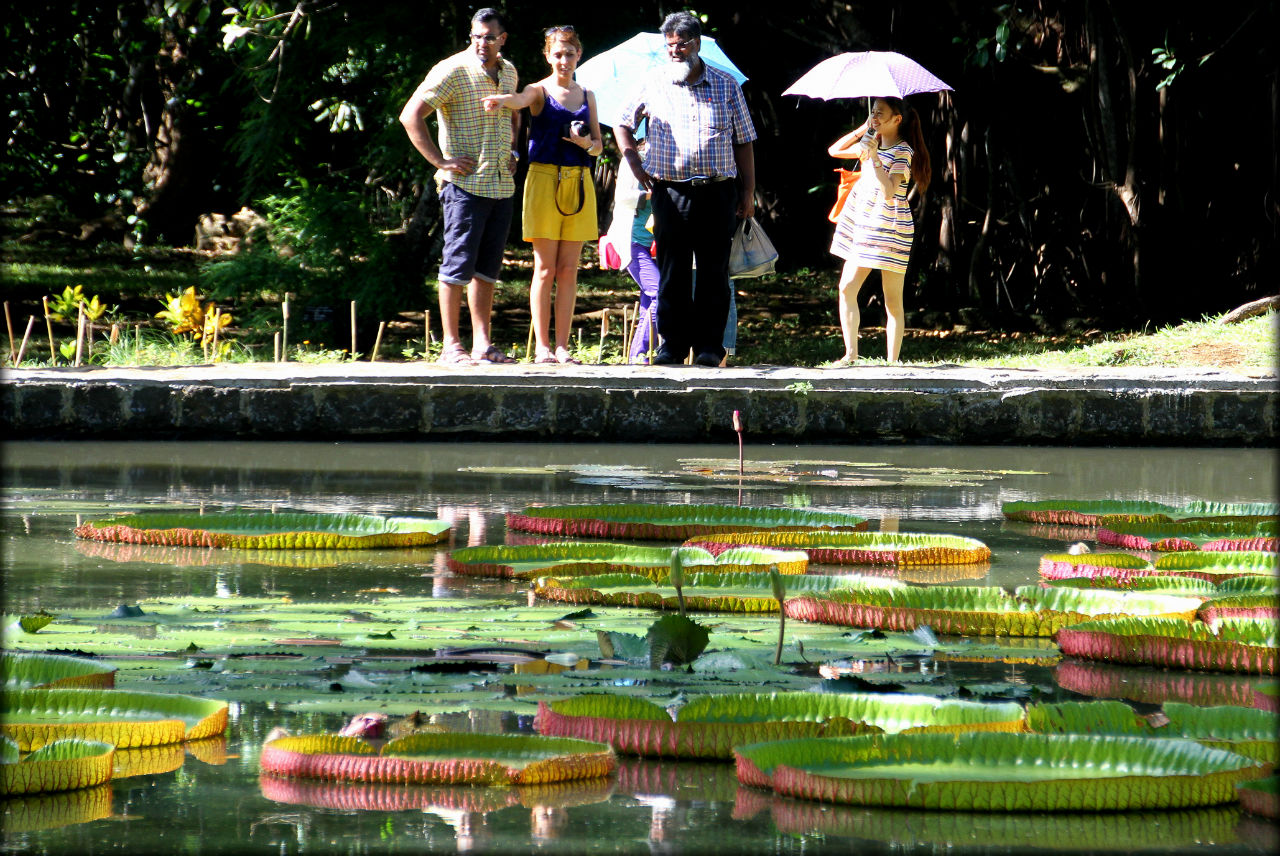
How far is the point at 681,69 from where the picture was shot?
7098mm

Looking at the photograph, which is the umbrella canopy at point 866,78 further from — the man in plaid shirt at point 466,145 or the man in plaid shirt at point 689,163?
the man in plaid shirt at point 466,145

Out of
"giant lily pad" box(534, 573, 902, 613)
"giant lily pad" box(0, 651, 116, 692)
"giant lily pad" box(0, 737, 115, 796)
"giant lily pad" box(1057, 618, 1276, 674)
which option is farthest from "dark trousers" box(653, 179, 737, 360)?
"giant lily pad" box(0, 737, 115, 796)

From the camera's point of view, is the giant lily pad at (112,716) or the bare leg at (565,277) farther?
the bare leg at (565,277)

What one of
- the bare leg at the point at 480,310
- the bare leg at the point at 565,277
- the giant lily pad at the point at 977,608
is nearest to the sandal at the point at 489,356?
the bare leg at the point at 480,310

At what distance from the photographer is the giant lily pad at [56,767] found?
1703 millimetres

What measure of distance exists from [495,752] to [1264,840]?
830 mm

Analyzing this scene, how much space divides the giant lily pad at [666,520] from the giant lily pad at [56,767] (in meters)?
2.34

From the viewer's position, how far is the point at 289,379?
6875 millimetres

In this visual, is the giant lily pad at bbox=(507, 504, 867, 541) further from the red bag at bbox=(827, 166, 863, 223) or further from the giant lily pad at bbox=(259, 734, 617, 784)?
the red bag at bbox=(827, 166, 863, 223)

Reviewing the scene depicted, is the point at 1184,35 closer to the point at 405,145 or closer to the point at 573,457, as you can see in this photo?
the point at 405,145

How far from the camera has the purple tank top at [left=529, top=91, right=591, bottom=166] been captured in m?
7.45

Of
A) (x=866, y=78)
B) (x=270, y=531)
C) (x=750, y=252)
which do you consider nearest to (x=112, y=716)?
(x=270, y=531)

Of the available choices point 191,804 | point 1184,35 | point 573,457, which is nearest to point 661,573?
point 191,804

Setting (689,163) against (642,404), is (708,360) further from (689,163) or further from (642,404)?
(689,163)
